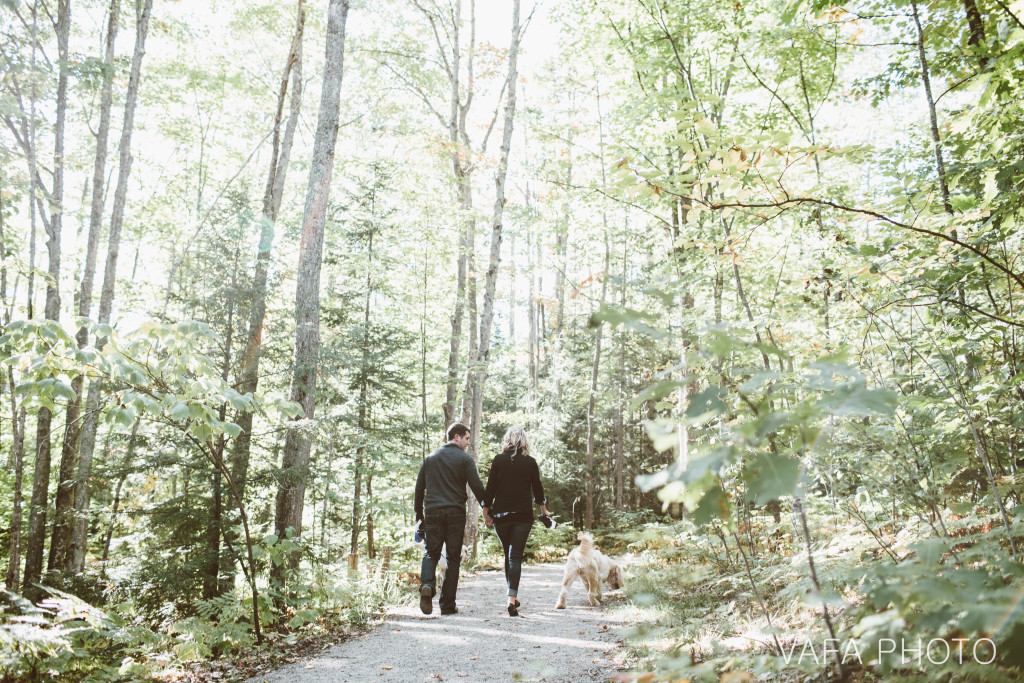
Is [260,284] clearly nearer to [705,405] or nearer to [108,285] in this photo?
[108,285]

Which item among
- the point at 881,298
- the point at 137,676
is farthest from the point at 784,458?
the point at 137,676

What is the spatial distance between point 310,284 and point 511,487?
4846 mm

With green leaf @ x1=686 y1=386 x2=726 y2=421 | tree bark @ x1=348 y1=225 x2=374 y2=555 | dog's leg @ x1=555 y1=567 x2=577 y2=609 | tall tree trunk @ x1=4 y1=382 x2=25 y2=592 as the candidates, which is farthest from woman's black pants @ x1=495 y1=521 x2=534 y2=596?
tall tree trunk @ x1=4 y1=382 x2=25 y2=592

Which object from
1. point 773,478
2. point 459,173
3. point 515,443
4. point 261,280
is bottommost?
point 773,478

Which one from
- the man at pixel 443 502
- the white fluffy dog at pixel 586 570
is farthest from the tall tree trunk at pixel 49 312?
the white fluffy dog at pixel 586 570

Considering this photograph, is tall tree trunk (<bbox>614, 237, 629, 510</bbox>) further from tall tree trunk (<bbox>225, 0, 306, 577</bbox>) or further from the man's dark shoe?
the man's dark shoe

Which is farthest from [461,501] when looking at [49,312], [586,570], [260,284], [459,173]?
[459,173]

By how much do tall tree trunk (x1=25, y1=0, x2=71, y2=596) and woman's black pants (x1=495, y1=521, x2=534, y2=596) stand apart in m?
6.60

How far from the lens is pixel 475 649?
463cm

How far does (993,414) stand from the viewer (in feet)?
11.2

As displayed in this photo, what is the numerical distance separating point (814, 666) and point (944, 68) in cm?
523

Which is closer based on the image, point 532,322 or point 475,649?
point 475,649

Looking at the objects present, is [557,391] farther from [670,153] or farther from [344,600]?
[344,600]

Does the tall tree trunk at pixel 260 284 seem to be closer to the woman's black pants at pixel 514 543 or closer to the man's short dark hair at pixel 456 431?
the man's short dark hair at pixel 456 431
